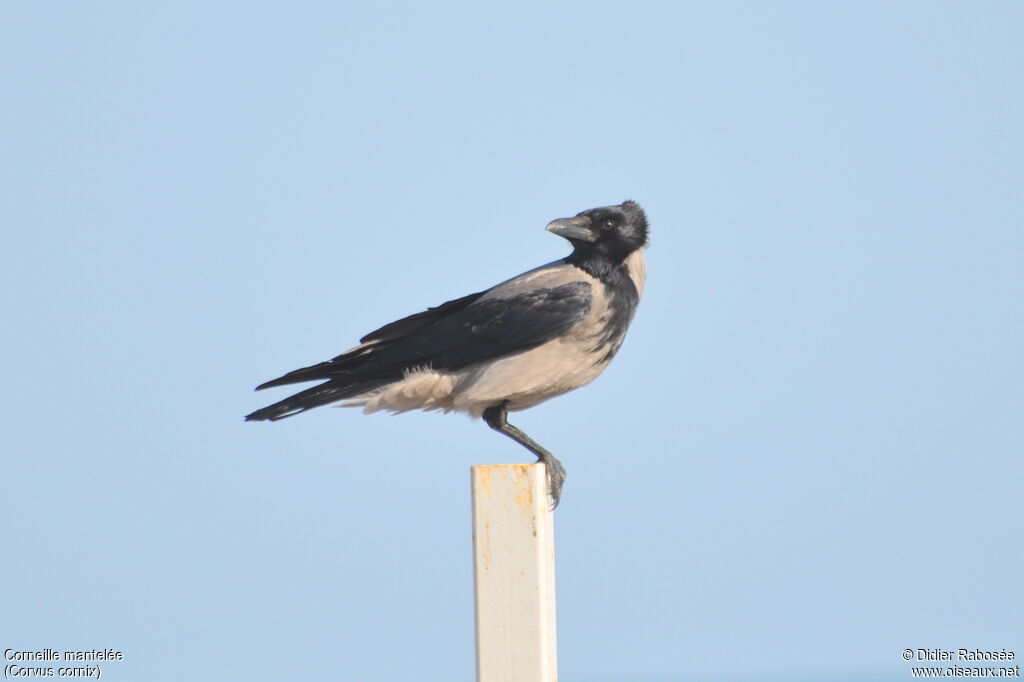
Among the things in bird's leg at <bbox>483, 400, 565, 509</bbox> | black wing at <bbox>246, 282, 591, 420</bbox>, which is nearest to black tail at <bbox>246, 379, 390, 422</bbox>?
black wing at <bbox>246, 282, 591, 420</bbox>

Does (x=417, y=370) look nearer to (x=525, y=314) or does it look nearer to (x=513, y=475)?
(x=525, y=314)

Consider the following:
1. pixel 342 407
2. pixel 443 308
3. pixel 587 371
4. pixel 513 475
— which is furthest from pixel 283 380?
pixel 513 475

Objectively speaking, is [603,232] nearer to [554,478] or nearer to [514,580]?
[554,478]

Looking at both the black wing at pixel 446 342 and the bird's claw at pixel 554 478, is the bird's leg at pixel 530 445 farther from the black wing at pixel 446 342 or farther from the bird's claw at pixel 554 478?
the black wing at pixel 446 342

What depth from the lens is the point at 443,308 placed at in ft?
26.5

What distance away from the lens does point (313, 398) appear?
759cm

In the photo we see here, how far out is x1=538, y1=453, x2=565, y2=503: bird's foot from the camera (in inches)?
279

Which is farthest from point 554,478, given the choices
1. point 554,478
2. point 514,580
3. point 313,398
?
point 514,580

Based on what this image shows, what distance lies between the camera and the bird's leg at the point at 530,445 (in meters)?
7.11

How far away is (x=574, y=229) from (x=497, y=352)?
1.11m

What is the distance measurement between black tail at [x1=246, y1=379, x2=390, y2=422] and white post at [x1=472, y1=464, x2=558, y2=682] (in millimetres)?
2535

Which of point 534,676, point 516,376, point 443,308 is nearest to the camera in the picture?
point 534,676

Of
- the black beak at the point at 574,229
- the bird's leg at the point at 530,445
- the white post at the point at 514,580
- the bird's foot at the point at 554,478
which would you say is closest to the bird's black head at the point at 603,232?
the black beak at the point at 574,229

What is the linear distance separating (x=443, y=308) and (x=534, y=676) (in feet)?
11.4
